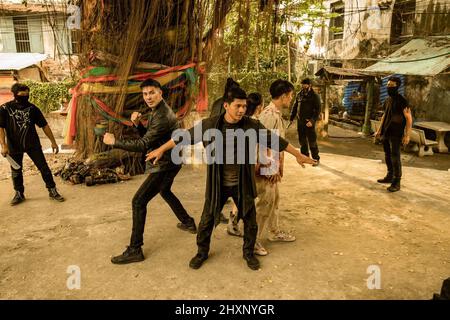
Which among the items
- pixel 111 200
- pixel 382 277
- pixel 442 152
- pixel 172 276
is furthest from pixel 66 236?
pixel 442 152

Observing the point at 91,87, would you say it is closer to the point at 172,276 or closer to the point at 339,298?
the point at 172,276

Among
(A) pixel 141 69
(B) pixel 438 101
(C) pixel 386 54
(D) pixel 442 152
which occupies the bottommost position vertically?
(D) pixel 442 152

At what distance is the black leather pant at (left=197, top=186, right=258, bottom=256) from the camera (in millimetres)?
3262

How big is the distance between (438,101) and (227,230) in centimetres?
1089

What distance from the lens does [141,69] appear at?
239 inches

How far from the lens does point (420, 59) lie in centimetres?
1074

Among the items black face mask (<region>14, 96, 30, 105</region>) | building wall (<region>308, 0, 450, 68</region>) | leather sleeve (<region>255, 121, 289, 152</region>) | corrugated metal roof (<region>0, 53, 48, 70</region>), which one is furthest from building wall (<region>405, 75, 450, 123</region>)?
corrugated metal roof (<region>0, 53, 48, 70</region>)

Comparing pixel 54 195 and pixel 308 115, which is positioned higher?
pixel 308 115

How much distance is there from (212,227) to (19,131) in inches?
130

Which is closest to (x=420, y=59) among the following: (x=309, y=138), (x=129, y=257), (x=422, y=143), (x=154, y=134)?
(x=422, y=143)

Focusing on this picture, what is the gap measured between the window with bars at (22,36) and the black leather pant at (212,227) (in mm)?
18917

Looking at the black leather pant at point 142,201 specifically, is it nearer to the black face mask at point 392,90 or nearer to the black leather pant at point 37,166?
the black leather pant at point 37,166

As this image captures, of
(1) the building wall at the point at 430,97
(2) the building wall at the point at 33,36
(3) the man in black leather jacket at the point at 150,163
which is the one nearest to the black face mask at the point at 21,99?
(3) the man in black leather jacket at the point at 150,163

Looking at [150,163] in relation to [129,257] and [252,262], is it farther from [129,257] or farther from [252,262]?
[252,262]
